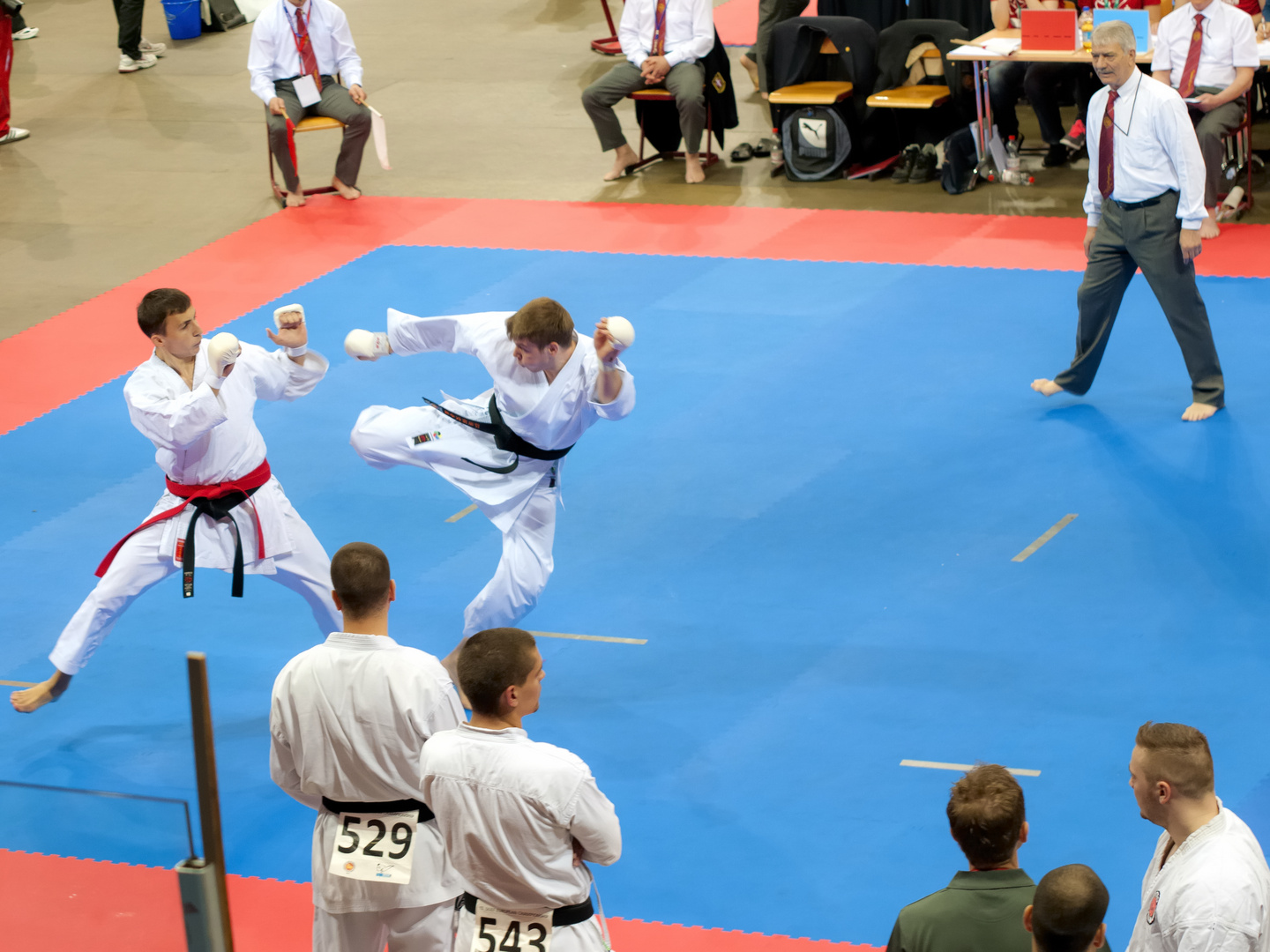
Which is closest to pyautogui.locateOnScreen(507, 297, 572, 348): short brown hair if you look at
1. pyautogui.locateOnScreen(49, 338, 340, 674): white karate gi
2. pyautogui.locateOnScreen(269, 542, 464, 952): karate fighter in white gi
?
pyautogui.locateOnScreen(49, 338, 340, 674): white karate gi

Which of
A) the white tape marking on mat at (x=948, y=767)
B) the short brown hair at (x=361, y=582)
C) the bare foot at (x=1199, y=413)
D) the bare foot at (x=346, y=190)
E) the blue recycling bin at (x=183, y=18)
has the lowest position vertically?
the white tape marking on mat at (x=948, y=767)

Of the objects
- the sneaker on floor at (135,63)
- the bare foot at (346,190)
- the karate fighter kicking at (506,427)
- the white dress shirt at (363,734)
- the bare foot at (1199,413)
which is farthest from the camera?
the sneaker on floor at (135,63)

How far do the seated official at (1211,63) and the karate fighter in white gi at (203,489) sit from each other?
645 centimetres

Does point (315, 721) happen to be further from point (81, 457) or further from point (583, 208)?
point (583, 208)

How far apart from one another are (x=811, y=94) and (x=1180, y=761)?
895 centimetres

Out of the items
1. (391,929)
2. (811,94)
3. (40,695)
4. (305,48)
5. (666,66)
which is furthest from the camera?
(305,48)

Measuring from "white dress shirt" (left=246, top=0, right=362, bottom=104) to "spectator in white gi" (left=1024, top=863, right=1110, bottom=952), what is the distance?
1007 centimetres

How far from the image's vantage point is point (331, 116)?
458 inches

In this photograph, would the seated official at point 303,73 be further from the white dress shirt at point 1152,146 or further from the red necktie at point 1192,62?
the white dress shirt at point 1152,146

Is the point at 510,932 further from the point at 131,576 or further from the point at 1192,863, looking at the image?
the point at 131,576

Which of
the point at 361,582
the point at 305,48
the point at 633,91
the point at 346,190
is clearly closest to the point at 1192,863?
the point at 361,582

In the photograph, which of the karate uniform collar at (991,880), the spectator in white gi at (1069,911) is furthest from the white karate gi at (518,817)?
the spectator in white gi at (1069,911)

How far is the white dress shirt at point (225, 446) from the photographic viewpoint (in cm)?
508

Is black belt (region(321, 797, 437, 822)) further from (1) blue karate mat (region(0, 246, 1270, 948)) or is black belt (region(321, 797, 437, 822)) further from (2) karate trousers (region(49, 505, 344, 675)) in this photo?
(2) karate trousers (region(49, 505, 344, 675))
